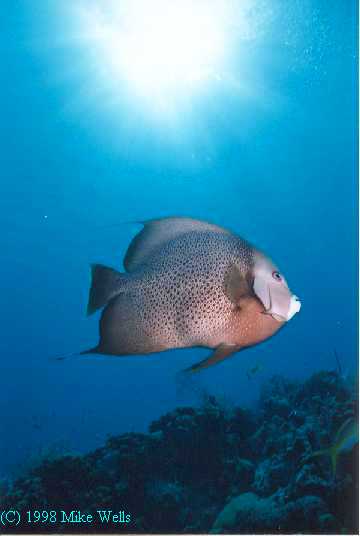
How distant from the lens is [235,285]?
1.37 metres

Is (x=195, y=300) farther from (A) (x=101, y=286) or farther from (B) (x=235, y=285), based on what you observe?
(A) (x=101, y=286)

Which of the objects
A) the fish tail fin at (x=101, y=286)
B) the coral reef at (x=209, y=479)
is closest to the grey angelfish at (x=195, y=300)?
the fish tail fin at (x=101, y=286)

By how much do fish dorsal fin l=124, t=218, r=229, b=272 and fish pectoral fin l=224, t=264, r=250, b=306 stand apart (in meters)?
0.20

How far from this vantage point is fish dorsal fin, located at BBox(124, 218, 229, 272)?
1509 mm

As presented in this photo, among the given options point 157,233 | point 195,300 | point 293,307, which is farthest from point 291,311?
point 157,233

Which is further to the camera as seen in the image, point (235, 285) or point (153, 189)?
point (153, 189)

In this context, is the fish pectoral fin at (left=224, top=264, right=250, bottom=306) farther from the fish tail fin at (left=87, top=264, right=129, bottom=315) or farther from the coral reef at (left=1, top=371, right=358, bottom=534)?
the coral reef at (left=1, top=371, right=358, bottom=534)

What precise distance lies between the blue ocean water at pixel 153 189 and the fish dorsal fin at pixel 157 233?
0.32ft

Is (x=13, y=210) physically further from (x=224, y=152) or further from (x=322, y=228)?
(x=322, y=228)

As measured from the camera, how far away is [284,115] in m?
23.2

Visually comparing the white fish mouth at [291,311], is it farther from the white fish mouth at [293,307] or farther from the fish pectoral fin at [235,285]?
the fish pectoral fin at [235,285]

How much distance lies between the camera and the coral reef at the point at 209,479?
3428 mm

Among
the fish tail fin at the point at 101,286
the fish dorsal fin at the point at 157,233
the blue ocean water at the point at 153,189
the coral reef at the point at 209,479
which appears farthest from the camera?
the blue ocean water at the point at 153,189

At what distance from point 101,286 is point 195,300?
0.34 metres
